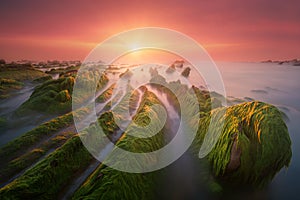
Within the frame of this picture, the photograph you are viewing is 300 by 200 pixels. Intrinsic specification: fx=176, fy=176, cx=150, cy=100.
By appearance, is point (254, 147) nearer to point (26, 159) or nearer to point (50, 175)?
point (50, 175)

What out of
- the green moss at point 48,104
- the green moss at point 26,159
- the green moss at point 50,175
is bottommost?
the green moss at point 26,159

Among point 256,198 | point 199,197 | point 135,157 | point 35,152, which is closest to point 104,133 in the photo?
point 35,152

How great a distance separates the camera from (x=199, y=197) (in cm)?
603

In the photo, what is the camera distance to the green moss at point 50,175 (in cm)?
541

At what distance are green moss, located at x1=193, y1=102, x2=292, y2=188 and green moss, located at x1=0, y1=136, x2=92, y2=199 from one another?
17.9 ft

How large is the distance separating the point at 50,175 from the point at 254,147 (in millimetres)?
6964

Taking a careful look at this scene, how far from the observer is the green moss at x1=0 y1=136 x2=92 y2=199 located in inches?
213

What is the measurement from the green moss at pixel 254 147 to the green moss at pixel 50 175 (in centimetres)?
546

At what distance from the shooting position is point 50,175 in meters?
6.12

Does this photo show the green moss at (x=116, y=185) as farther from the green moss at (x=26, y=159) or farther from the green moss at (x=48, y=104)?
the green moss at (x=48, y=104)

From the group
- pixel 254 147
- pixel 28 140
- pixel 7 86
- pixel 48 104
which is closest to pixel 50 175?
pixel 28 140

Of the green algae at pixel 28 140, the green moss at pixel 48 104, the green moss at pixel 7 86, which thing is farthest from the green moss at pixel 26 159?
the green moss at pixel 7 86

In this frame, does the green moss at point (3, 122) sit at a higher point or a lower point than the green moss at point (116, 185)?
lower

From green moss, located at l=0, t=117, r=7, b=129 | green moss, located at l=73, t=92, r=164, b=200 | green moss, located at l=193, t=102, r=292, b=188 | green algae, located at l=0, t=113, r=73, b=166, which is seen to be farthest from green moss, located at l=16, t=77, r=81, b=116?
green moss, located at l=193, t=102, r=292, b=188
